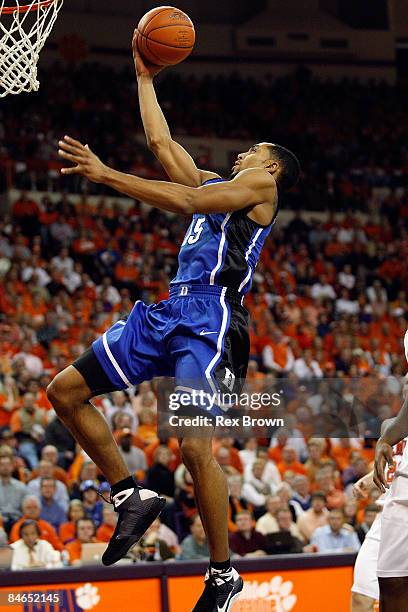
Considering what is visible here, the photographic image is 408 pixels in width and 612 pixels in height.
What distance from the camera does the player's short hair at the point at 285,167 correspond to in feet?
17.3

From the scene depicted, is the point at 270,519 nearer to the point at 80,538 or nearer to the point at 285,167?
the point at 80,538

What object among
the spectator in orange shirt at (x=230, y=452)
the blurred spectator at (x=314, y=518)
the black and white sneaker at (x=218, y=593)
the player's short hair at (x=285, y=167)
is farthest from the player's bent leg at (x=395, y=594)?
the spectator in orange shirt at (x=230, y=452)

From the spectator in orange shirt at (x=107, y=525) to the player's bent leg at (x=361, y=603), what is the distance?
2.70m

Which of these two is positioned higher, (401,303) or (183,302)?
(401,303)

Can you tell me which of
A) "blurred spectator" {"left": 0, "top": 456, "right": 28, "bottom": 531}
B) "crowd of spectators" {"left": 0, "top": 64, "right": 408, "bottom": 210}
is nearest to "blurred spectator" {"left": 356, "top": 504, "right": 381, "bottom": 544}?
"blurred spectator" {"left": 0, "top": 456, "right": 28, "bottom": 531}

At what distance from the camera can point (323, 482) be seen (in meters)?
9.52

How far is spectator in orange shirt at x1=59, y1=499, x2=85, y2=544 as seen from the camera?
820cm

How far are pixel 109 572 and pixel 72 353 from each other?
502cm

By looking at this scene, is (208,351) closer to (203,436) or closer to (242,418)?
(203,436)

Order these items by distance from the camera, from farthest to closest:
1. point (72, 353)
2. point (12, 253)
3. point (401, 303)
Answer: point (401, 303) < point (12, 253) < point (72, 353)

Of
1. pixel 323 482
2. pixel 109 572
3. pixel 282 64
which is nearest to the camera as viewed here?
pixel 109 572

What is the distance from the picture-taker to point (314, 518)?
29.1ft

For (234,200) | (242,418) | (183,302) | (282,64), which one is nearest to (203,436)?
(183,302)

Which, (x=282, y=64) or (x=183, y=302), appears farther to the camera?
(x=282, y=64)
